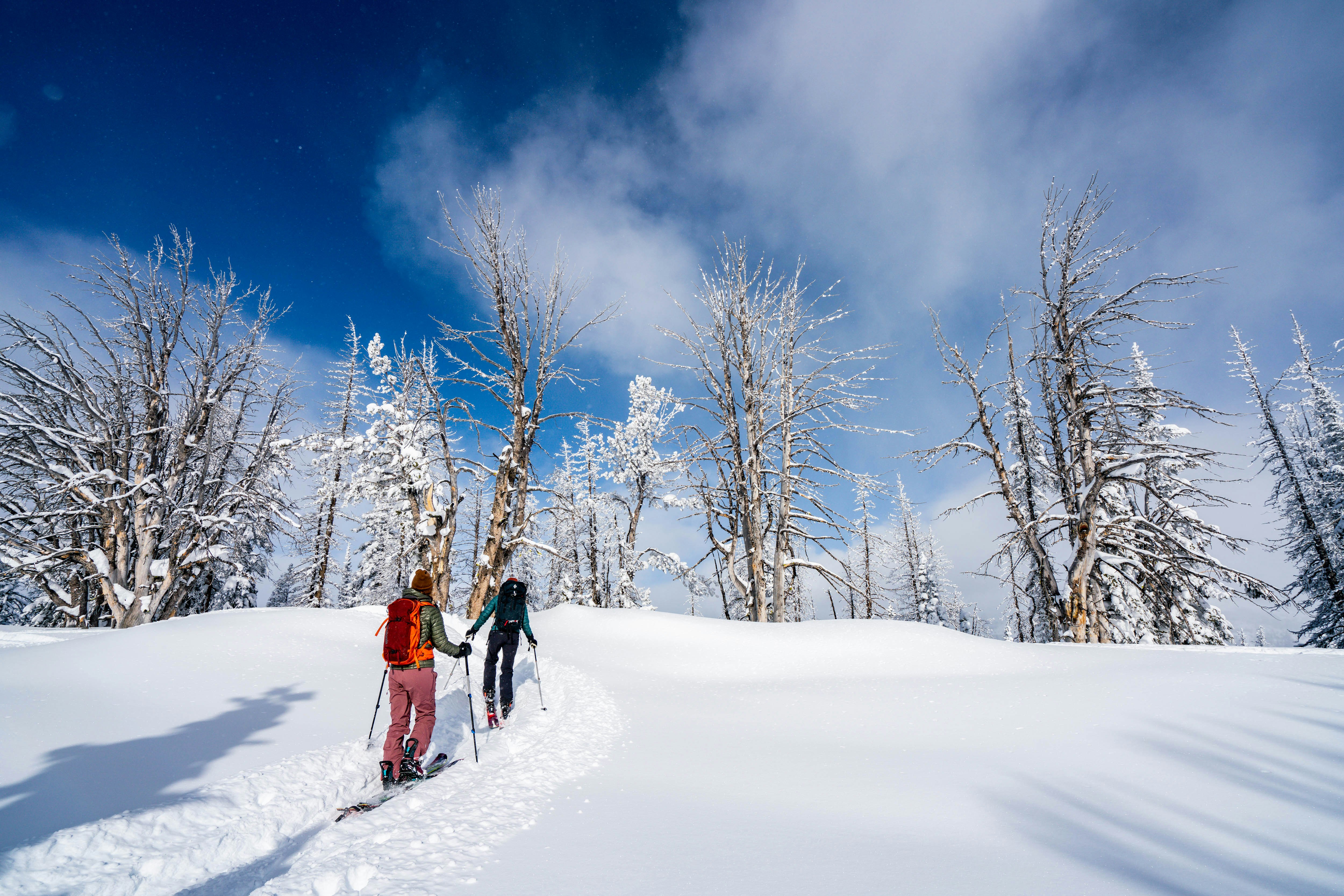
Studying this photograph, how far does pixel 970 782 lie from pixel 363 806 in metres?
4.65

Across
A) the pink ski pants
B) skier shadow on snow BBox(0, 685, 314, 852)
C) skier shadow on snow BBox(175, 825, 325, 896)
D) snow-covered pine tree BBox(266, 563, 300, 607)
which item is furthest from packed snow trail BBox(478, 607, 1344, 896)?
snow-covered pine tree BBox(266, 563, 300, 607)

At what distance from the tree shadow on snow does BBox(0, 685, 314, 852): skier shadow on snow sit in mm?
5926

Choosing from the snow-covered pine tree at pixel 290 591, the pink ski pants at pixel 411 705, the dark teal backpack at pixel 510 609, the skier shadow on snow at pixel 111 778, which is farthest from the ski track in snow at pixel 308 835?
the snow-covered pine tree at pixel 290 591

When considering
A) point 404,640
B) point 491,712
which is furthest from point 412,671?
point 491,712

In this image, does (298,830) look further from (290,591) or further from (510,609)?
(290,591)

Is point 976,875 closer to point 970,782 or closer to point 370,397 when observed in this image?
point 970,782

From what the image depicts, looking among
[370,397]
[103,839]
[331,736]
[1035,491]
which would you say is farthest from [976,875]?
[370,397]

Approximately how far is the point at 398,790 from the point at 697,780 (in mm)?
2629

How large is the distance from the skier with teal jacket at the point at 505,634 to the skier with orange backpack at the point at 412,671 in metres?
1.64

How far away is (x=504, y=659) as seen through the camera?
731 cm

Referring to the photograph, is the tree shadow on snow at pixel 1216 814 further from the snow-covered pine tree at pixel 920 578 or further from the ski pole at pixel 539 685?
the snow-covered pine tree at pixel 920 578

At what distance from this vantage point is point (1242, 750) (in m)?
3.87

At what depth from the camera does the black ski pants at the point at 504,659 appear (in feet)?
23.6

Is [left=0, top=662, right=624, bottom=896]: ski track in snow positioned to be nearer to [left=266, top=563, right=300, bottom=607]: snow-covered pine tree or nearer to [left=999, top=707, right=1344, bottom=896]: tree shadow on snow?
[left=999, top=707, right=1344, bottom=896]: tree shadow on snow
